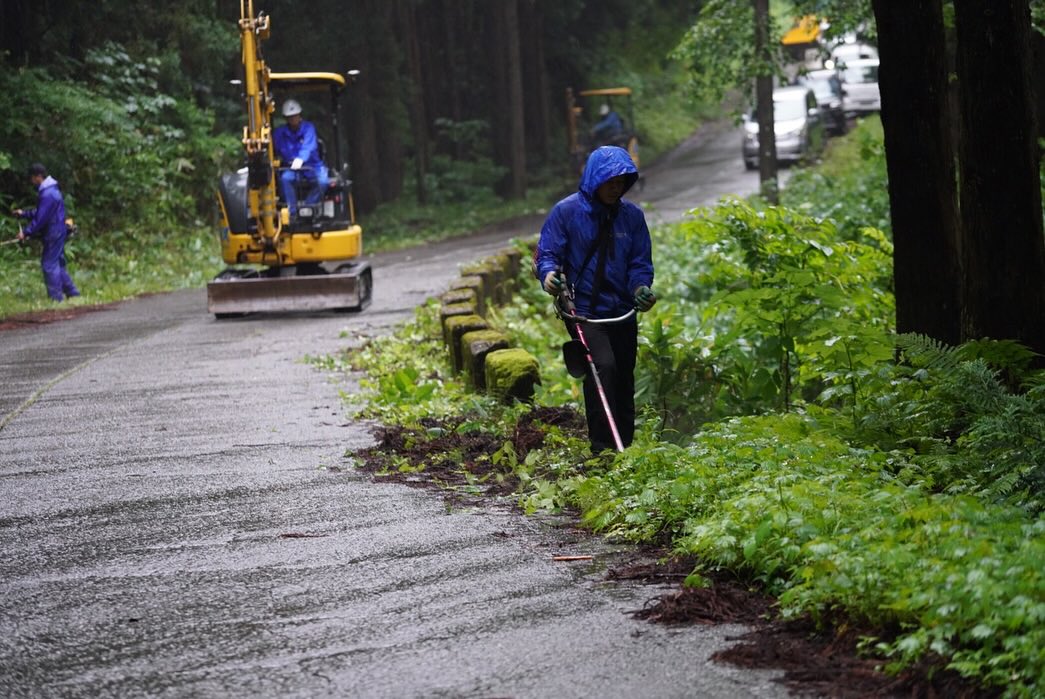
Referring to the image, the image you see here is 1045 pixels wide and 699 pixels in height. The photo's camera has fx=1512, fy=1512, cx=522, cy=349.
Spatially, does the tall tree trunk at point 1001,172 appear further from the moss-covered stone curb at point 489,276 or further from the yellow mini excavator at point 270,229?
the yellow mini excavator at point 270,229

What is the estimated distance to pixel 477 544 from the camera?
7754 millimetres

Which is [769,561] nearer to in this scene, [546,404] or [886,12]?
[886,12]


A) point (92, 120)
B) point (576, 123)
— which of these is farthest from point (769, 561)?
point (576, 123)

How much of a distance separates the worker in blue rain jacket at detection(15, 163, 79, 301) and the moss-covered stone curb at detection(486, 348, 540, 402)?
1333 centimetres

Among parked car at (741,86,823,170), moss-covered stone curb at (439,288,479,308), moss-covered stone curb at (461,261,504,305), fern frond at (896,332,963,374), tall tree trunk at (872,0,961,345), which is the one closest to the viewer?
fern frond at (896,332,963,374)

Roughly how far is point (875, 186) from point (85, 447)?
56.8ft

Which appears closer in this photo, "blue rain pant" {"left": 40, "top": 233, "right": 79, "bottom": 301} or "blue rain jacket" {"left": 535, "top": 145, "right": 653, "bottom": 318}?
"blue rain jacket" {"left": 535, "top": 145, "right": 653, "bottom": 318}

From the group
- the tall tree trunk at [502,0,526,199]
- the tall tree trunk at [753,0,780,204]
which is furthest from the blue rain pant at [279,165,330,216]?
the tall tree trunk at [502,0,526,199]

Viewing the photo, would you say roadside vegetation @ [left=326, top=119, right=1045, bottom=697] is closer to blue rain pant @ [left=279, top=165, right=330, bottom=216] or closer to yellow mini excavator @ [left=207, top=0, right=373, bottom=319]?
yellow mini excavator @ [left=207, top=0, right=373, bottom=319]

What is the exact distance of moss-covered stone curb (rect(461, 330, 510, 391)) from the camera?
41.1 feet

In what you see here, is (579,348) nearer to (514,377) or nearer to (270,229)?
(514,377)

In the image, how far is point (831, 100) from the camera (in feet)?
169

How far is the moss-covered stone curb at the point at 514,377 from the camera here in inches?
461

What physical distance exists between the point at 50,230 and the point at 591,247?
1597 centimetres
